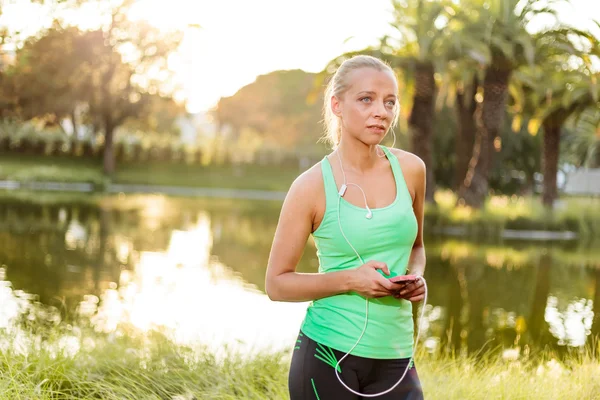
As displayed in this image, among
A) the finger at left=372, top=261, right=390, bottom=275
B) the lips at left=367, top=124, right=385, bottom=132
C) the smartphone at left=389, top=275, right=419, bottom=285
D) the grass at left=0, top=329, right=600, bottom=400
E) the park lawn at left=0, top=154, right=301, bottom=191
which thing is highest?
the lips at left=367, top=124, right=385, bottom=132

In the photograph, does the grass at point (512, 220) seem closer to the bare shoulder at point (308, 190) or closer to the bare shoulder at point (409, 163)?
the bare shoulder at point (409, 163)

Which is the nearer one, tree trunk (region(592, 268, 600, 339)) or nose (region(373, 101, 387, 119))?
nose (region(373, 101, 387, 119))

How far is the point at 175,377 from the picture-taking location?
474 cm

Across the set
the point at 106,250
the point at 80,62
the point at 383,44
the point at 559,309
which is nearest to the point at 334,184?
the point at 559,309

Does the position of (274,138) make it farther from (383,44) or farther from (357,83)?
(357,83)

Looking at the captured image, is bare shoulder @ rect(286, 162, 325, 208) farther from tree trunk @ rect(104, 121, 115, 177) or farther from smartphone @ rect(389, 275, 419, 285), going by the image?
tree trunk @ rect(104, 121, 115, 177)

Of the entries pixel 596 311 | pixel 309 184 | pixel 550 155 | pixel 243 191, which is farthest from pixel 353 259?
pixel 243 191

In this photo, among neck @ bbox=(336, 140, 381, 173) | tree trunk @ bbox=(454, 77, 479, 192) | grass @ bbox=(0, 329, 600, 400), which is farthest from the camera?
tree trunk @ bbox=(454, 77, 479, 192)

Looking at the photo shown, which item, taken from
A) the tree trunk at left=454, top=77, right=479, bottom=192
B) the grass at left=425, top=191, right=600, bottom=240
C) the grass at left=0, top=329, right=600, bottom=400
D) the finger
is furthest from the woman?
the tree trunk at left=454, top=77, right=479, bottom=192

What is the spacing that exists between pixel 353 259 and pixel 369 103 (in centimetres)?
44

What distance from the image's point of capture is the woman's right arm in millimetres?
2105

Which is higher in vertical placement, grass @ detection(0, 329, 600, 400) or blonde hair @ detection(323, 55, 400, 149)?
blonde hair @ detection(323, 55, 400, 149)

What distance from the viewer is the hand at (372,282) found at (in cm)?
206

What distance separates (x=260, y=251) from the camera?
1648 centimetres
